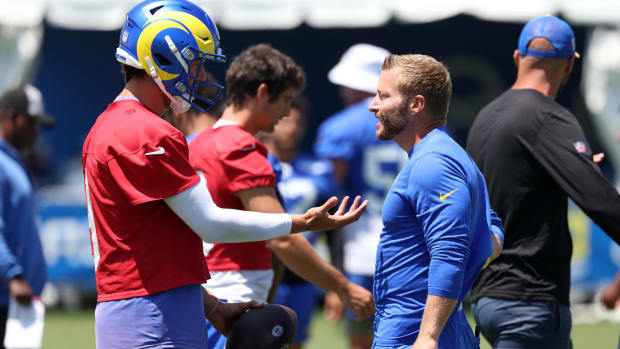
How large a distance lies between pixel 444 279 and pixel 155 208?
42.0 inches

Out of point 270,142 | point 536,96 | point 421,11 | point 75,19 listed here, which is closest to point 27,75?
point 75,19

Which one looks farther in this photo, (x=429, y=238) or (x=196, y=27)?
Answer: (x=196, y=27)

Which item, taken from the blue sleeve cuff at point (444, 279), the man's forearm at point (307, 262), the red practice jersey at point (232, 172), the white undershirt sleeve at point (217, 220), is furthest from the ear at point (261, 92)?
the blue sleeve cuff at point (444, 279)

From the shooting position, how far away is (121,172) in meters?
3.12

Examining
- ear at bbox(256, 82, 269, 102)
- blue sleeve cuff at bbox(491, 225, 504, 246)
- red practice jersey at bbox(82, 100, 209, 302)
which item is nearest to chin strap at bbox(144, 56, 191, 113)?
red practice jersey at bbox(82, 100, 209, 302)

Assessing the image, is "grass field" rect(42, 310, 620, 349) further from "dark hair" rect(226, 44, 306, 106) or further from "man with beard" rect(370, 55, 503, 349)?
"man with beard" rect(370, 55, 503, 349)

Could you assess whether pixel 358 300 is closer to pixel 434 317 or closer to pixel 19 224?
pixel 434 317

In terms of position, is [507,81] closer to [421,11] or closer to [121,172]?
[421,11]

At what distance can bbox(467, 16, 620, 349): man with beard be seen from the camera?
4.08m

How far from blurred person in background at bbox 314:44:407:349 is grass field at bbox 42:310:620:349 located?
2.45m

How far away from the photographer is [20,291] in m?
5.39

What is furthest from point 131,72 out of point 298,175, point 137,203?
point 298,175

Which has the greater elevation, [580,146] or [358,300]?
[580,146]

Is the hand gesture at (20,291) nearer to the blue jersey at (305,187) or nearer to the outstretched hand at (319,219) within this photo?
the blue jersey at (305,187)
